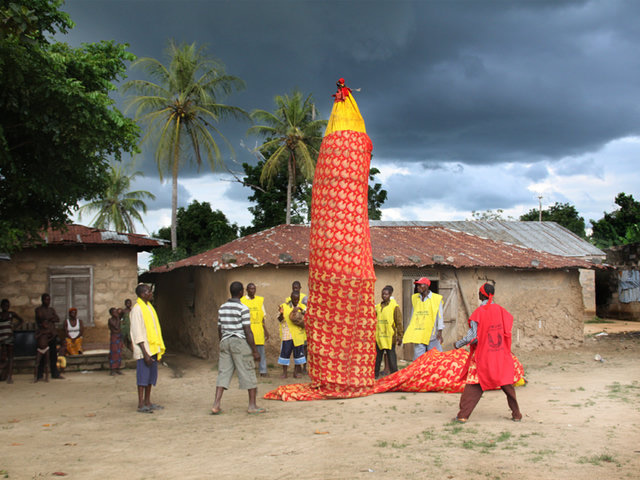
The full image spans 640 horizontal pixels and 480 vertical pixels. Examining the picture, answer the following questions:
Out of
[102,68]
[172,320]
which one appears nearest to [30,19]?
[102,68]

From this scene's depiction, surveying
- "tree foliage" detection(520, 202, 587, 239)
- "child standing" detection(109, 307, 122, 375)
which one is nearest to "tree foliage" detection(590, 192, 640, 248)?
"tree foliage" detection(520, 202, 587, 239)

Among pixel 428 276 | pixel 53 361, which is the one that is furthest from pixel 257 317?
pixel 428 276

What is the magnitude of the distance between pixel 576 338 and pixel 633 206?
2104 cm

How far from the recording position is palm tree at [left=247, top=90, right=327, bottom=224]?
28.2 meters

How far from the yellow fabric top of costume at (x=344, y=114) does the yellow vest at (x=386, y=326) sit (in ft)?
9.41

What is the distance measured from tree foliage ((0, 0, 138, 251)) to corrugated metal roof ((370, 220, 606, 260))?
52.6 feet

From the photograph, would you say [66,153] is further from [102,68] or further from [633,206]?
[633,206]

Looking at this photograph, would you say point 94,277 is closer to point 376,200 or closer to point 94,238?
point 94,238

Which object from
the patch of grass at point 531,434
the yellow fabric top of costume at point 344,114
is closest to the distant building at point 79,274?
the yellow fabric top of costume at point 344,114

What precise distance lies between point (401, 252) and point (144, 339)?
24.3 feet

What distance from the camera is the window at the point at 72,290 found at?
13000mm

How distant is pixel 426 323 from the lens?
9.18 m

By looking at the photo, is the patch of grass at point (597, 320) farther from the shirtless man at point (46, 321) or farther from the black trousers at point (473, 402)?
the shirtless man at point (46, 321)

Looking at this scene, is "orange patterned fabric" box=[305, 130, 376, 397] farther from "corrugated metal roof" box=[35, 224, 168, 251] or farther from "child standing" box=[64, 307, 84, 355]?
"corrugated metal roof" box=[35, 224, 168, 251]
